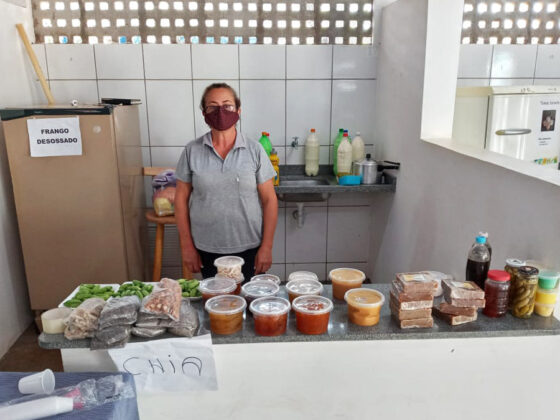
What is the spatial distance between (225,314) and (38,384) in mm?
412

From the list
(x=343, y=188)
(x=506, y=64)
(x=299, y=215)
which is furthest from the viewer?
(x=299, y=215)

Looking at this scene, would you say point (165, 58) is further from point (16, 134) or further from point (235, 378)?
→ point (235, 378)

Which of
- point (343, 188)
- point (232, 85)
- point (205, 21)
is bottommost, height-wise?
point (343, 188)

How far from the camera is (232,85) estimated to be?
3.02 metres

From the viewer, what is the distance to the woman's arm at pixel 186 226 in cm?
213

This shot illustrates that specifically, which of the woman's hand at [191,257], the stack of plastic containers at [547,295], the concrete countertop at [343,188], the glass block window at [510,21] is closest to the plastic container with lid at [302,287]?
the stack of plastic containers at [547,295]

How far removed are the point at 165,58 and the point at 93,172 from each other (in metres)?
0.92

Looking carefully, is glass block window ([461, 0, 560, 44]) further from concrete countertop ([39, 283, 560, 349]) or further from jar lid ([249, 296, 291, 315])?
jar lid ([249, 296, 291, 315])

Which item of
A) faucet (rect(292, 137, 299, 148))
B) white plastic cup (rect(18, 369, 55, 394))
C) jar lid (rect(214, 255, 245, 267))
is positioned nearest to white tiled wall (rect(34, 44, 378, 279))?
faucet (rect(292, 137, 299, 148))

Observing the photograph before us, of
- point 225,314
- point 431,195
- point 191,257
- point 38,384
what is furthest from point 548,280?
point 191,257

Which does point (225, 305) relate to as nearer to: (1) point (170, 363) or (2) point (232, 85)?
(1) point (170, 363)

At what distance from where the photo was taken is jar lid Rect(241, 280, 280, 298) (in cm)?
122

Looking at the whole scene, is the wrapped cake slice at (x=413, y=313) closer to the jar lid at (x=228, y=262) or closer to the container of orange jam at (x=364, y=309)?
the container of orange jam at (x=364, y=309)

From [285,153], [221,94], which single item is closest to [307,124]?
[285,153]
